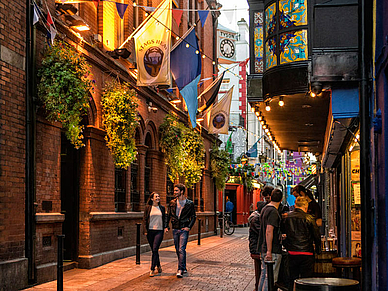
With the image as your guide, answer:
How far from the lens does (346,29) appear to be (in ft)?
30.8

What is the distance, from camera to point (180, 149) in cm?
2109

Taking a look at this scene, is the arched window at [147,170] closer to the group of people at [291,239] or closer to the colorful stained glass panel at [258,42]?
the colorful stained glass panel at [258,42]

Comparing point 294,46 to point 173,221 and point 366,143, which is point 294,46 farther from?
point 173,221

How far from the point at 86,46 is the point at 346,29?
6.95 metres

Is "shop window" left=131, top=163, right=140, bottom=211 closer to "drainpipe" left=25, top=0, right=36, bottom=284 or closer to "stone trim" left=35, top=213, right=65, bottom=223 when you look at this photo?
"stone trim" left=35, top=213, right=65, bottom=223

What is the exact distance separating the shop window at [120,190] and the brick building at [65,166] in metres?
0.03

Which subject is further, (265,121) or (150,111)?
(150,111)

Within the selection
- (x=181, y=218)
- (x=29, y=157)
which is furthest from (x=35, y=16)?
(x=181, y=218)

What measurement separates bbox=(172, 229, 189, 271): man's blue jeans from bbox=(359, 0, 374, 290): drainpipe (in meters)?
5.79

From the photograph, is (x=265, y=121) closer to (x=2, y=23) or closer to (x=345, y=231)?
(x=345, y=231)

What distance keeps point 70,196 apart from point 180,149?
284 inches

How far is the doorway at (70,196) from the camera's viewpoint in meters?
14.2

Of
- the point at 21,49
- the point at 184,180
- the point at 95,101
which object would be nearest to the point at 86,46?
the point at 95,101

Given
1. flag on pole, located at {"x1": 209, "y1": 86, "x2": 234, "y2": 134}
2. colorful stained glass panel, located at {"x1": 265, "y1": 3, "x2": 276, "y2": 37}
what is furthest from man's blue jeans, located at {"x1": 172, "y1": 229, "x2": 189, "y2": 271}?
flag on pole, located at {"x1": 209, "y1": 86, "x2": 234, "y2": 134}
